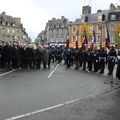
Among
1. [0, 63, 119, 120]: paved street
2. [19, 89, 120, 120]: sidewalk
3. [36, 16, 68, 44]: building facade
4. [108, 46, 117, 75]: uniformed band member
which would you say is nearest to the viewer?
[19, 89, 120, 120]: sidewalk

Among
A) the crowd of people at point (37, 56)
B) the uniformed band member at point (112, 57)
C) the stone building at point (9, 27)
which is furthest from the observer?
the stone building at point (9, 27)

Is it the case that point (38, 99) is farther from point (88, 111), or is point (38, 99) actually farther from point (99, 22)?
point (99, 22)

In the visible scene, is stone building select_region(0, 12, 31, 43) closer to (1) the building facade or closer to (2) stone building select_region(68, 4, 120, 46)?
(1) the building facade

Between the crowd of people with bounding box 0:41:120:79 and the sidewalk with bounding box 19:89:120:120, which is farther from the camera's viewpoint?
the crowd of people with bounding box 0:41:120:79

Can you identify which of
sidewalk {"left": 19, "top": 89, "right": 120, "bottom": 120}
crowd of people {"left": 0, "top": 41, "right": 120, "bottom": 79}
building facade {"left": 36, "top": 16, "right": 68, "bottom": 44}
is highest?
building facade {"left": 36, "top": 16, "right": 68, "bottom": 44}

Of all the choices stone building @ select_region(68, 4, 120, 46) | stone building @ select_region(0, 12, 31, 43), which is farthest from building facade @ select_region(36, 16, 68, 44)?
stone building @ select_region(68, 4, 120, 46)

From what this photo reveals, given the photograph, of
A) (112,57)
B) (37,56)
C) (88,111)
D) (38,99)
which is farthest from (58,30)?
(88,111)

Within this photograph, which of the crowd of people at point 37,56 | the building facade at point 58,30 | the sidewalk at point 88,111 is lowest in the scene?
the sidewalk at point 88,111

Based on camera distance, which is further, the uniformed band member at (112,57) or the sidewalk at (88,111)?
the uniformed band member at (112,57)

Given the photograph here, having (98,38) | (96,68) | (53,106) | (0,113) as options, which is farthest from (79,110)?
(98,38)

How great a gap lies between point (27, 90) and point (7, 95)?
170 centimetres

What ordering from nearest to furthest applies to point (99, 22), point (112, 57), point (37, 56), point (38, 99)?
1. point (38, 99)
2. point (112, 57)
3. point (37, 56)
4. point (99, 22)

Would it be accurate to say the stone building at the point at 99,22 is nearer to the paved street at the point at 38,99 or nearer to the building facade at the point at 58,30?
the building facade at the point at 58,30

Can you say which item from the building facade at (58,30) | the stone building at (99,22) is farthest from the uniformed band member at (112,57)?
the building facade at (58,30)
